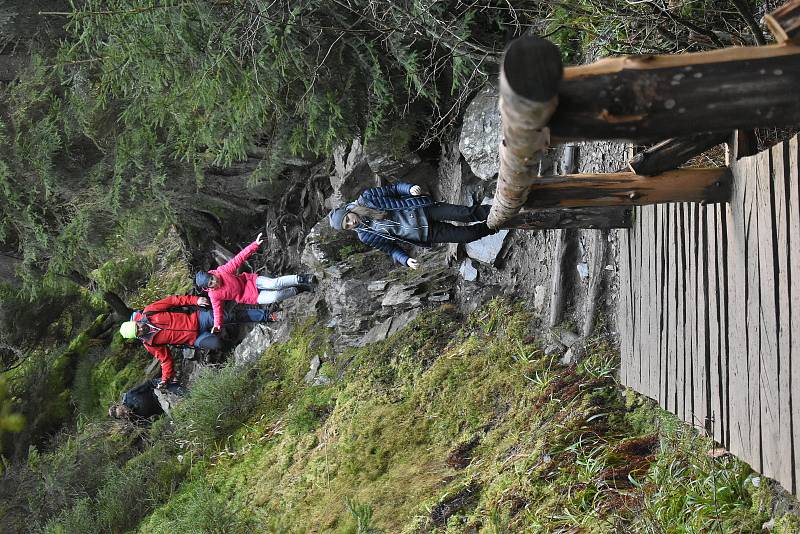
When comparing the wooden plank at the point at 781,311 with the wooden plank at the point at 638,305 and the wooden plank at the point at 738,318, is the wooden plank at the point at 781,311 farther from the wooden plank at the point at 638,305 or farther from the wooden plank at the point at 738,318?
the wooden plank at the point at 638,305

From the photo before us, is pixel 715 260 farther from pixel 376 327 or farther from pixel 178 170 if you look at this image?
pixel 178 170

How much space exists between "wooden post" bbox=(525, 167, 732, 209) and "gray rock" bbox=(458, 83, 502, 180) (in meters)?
3.38

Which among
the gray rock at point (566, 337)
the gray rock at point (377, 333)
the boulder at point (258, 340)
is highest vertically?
the gray rock at point (566, 337)

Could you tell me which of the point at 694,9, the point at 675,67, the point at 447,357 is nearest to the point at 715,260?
the point at 675,67

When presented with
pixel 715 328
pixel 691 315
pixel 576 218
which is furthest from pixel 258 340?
pixel 715 328

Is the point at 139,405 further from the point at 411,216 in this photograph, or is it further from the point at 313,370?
the point at 411,216

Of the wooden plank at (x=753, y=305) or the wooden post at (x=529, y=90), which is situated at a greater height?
the wooden post at (x=529, y=90)

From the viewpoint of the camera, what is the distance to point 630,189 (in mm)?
4566

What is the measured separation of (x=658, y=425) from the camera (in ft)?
17.8

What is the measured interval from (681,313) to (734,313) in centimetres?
73

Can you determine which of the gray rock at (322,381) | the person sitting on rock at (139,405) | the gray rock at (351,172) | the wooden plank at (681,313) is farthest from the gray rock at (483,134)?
the person sitting on rock at (139,405)

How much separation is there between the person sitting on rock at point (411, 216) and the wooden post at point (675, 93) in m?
5.26

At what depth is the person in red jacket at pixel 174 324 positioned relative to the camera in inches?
449

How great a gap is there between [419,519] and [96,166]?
8033 millimetres
